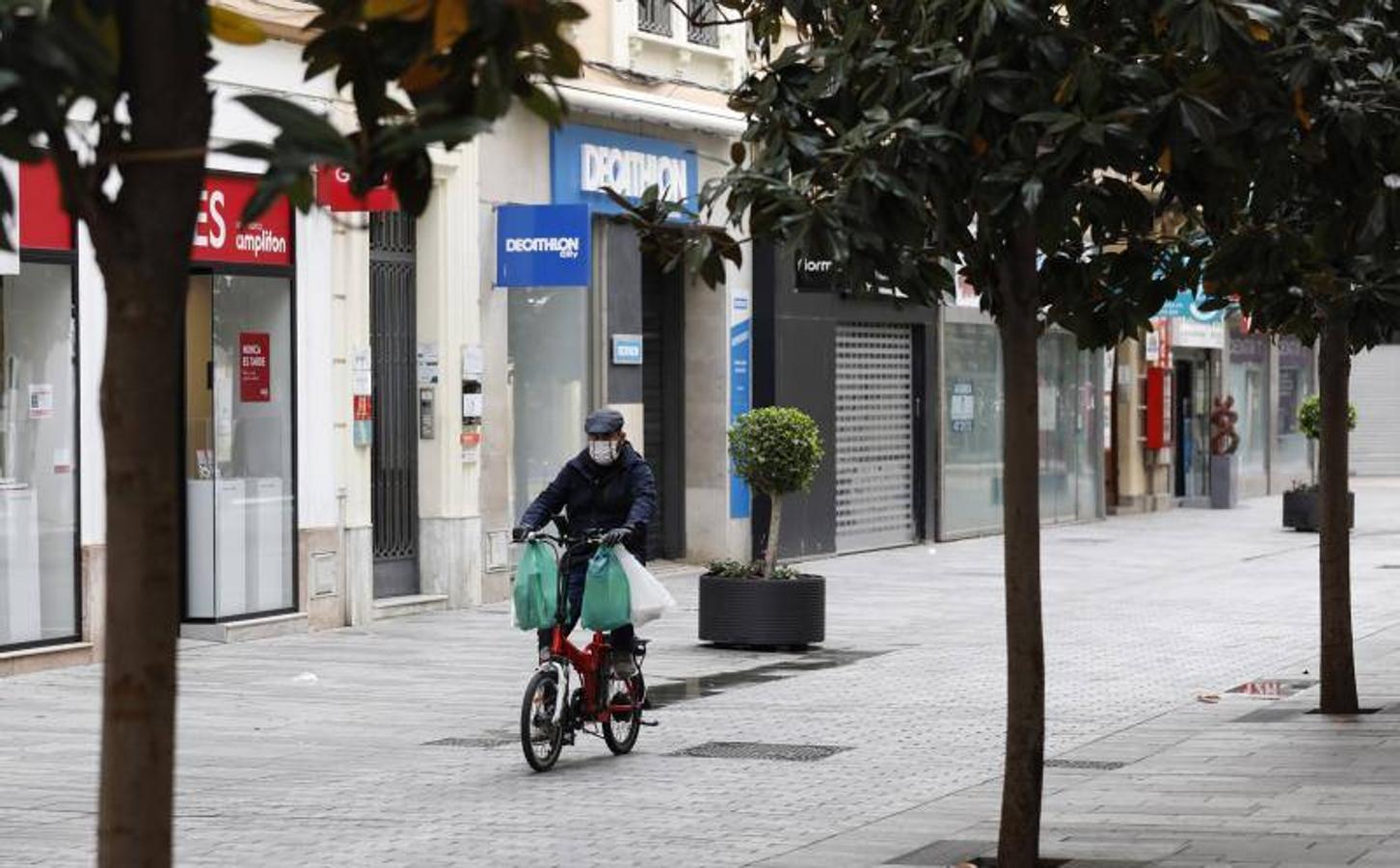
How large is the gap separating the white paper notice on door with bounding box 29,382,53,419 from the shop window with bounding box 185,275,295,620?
5.67 ft

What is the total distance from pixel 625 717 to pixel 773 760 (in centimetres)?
79

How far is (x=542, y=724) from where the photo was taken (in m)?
12.0

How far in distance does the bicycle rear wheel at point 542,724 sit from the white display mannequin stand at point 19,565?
18.0 ft

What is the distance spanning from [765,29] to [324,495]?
967 cm

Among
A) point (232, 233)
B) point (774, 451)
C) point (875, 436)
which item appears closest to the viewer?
point (774, 451)

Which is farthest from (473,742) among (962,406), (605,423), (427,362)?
(962,406)

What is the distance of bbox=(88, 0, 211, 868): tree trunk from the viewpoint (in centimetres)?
415

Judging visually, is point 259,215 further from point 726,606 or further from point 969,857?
point 726,606

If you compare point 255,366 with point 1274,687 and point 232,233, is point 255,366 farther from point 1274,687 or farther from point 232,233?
point 1274,687

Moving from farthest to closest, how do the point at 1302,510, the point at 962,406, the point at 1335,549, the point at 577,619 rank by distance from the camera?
the point at 1302,510, the point at 962,406, the point at 1335,549, the point at 577,619

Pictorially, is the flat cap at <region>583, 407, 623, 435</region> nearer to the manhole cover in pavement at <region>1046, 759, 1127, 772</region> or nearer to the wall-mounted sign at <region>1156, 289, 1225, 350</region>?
the manhole cover in pavement at <region>1046, 759, 1127, 772</region>

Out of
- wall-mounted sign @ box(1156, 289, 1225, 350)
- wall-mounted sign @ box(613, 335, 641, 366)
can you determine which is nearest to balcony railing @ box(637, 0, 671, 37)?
wall-mounted sign @ box(613, 335, 641, 366)

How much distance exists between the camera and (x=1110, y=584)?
24.5 m

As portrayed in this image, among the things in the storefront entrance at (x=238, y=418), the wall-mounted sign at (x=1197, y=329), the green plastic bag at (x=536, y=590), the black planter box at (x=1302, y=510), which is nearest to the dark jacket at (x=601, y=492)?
the green plastic bag at (x=536, y=590)
